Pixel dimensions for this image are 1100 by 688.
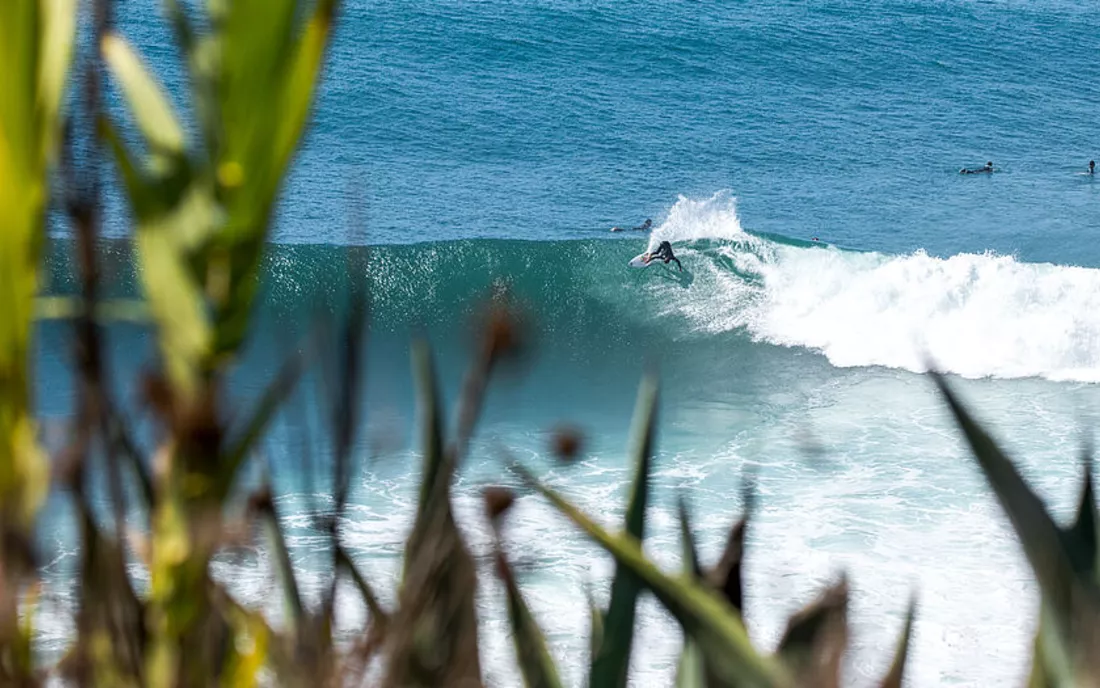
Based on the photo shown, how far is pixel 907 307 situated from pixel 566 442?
12069mm

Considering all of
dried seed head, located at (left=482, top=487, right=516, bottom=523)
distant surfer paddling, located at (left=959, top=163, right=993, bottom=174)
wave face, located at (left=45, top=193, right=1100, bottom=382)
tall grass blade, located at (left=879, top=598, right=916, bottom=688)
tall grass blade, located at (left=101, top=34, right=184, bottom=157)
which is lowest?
wave face, located at (left=45, top=193, right=1100, bottom=382)

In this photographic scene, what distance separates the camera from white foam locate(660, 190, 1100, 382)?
11203 millimetres

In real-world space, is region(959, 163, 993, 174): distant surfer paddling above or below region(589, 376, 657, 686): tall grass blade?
below

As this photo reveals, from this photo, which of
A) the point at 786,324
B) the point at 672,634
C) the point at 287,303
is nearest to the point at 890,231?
the point at 786,324

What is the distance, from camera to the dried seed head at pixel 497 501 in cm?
65

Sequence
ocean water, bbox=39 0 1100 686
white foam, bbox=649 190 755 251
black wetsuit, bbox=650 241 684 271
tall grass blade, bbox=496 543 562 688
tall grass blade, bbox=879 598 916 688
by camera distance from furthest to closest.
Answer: white foam, bbox=649 190 755 251 < black wetsuit, bbox=650 241 684 271 < ocean water, bbox=39 0 1100 686 < tall grass blade, bbox=496 543 562 688 < tall grass blade, bbox=879 598 916 688

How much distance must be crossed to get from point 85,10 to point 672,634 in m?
5.16

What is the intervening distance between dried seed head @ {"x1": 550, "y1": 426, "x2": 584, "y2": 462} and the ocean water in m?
0.06

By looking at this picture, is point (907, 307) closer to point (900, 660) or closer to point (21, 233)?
point (900, 660)

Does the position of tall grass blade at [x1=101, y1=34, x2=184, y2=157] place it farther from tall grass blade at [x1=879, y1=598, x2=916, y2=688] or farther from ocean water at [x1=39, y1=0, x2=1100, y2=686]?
tall grass blade at [x1=879, y1=598, x2=916, y2=688]

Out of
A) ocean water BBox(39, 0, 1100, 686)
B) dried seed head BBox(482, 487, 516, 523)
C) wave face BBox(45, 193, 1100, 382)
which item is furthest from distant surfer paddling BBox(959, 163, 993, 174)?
dried seed head BBox(482, 487, 516, 523)

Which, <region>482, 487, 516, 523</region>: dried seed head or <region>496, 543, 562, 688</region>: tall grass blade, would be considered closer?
<region>482, 487, 516, 523</region>: dried seed head

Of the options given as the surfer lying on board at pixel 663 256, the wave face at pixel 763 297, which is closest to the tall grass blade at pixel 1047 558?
the wave face at pixel 763 297

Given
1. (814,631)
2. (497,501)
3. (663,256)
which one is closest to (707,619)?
(814,631)
